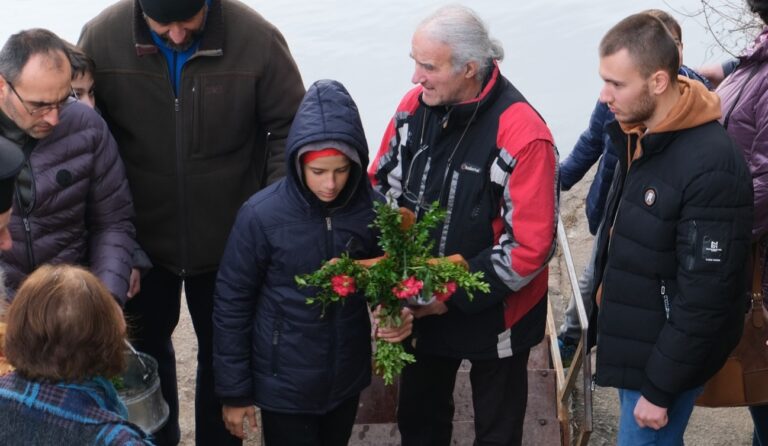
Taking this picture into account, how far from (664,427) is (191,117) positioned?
1.98 metres

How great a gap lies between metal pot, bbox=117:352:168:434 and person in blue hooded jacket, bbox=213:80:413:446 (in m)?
0.24

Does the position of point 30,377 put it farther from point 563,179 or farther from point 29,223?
point 563,179

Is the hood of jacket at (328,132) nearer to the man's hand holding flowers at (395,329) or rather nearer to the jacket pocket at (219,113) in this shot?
the man's hand holding flowers at (395,329)

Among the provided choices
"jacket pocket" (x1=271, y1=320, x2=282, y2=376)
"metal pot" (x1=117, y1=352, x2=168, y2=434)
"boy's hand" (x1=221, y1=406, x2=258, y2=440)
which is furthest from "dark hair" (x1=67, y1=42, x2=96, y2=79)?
"boy's hand" (x1=221, y1=406, x2=258, y2=440)

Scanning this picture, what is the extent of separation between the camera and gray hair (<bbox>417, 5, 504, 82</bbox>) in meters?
3.62

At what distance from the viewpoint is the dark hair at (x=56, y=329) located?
2.44 meters

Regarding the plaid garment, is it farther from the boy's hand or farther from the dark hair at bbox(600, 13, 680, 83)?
the dark hair at bbox(600, 13, 680, 83)

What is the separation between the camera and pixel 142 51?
12.9 ft

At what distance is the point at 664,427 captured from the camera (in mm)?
3590

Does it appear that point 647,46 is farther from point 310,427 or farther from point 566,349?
point 566,349

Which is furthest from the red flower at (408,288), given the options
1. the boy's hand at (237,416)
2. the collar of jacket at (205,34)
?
the collar of jacket at (205,34)

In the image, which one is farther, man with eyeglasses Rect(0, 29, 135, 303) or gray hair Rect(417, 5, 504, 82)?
gray hair Rect(417, 5, 504, 82)

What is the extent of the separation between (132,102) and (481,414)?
5.60 ft

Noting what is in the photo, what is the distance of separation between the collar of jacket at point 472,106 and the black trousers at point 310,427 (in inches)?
39.4
